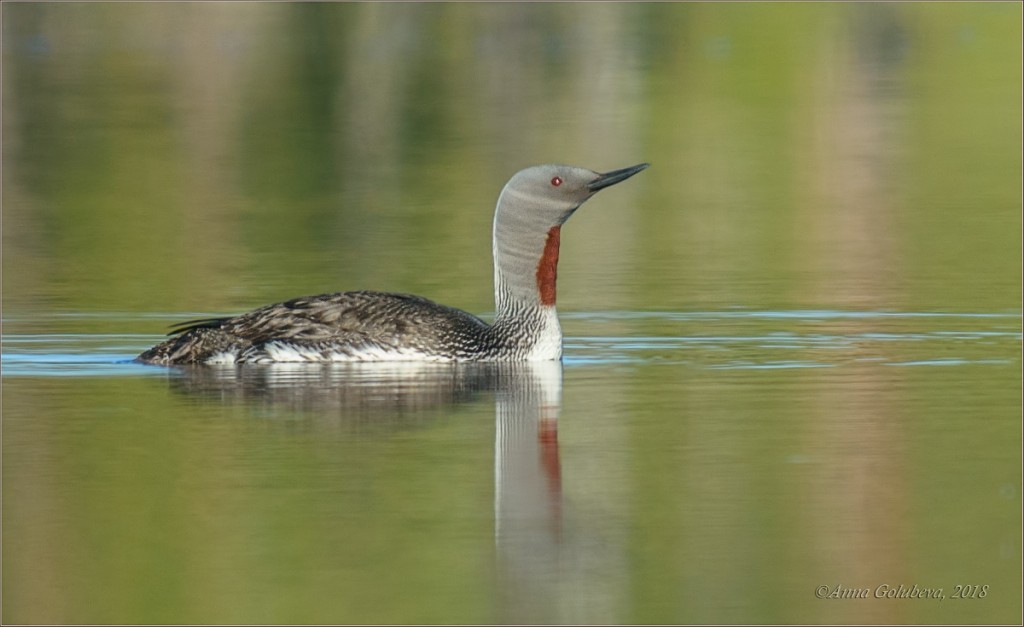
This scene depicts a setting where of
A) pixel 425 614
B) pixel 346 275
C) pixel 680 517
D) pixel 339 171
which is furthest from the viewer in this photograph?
pixel 339 171

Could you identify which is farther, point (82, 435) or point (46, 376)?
point (46, 376)

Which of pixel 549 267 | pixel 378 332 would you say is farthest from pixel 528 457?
pixel 549 267

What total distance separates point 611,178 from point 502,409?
1.72 m

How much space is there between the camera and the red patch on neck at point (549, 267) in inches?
Answer: 444

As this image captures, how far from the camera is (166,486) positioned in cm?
806

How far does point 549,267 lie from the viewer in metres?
11.3

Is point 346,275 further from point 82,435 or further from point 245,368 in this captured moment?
point 82,435

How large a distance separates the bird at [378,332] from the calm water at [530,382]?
135 millimetres

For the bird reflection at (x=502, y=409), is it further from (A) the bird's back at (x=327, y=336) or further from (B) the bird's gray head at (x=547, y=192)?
(B) the bird's gray head at (x=547, y=192)

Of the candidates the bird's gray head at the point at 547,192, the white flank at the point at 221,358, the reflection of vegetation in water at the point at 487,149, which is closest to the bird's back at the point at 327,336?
the white flank at the point at 221,358

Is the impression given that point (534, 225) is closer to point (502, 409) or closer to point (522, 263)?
point (522, 263)

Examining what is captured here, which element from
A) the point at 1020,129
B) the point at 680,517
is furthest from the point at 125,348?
the point at 1020,129

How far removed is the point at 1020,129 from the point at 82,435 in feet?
58.5

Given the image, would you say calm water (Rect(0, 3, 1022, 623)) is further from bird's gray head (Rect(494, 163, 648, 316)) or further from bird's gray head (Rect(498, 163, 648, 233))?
bird's gray head (Rect(498, 163, 648, 233))
